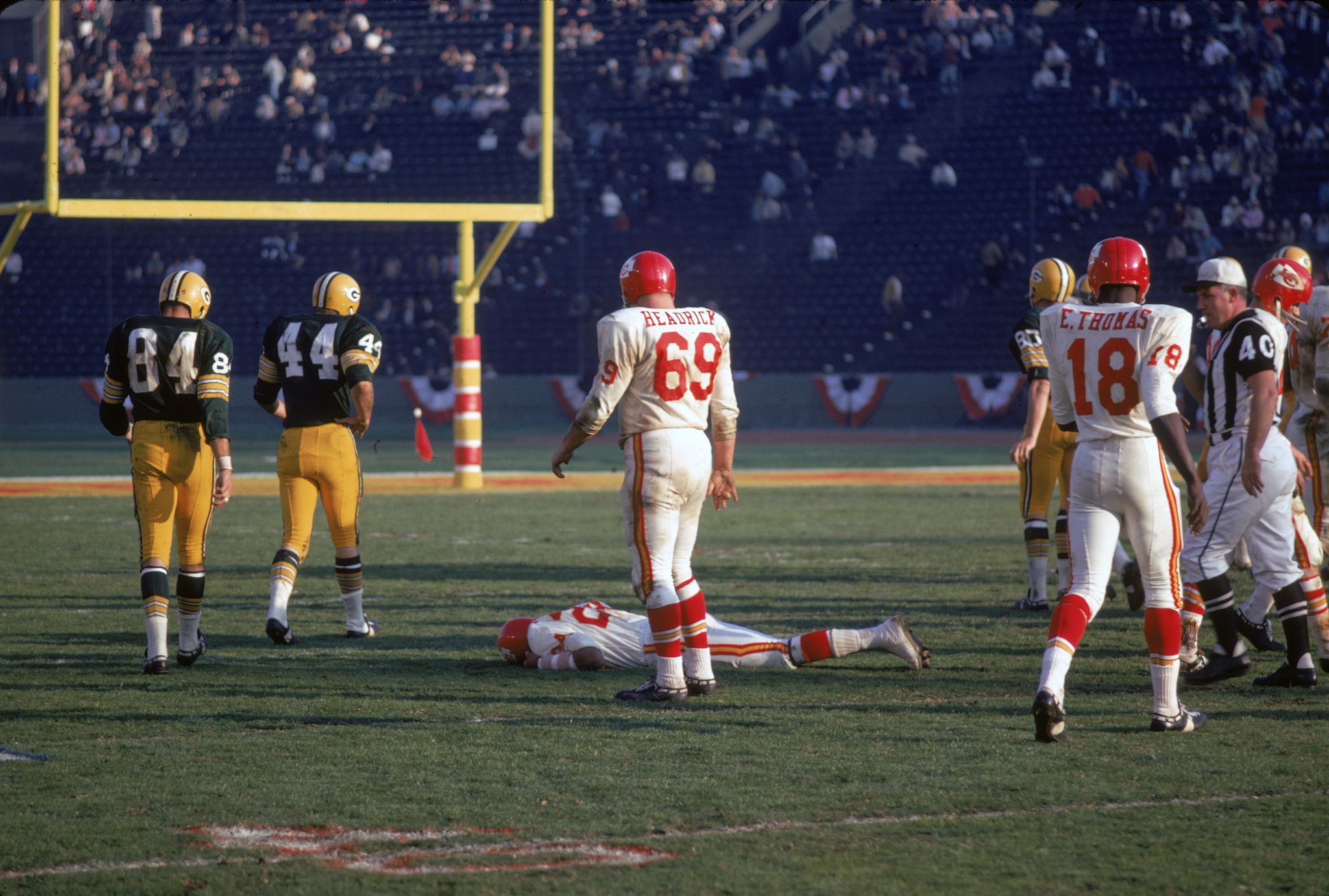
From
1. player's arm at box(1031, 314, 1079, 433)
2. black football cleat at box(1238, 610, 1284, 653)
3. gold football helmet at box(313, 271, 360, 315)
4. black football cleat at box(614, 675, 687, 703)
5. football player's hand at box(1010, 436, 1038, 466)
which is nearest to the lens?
player's arm at box(1031, 314, 1079, 433)

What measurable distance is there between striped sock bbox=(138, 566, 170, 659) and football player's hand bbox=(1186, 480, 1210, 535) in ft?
15.0

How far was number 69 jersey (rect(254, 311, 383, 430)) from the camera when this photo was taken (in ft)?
26.9

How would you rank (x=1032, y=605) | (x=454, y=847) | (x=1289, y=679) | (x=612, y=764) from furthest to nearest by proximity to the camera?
(x=1032, y=605), (x=1289, y=679), (x=612, y=764), (x=454, y=847)

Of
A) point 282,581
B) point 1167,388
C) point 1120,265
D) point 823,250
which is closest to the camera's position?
point 1167,388

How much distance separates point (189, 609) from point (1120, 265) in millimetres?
4563

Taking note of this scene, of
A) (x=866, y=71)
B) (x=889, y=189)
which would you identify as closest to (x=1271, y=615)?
(x=889, y=189)

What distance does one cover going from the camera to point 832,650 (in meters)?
7.11

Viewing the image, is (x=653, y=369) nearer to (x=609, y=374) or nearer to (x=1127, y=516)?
(x=609, y=374)

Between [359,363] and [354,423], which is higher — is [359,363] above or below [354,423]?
above

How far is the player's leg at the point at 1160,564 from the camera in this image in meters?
5.67

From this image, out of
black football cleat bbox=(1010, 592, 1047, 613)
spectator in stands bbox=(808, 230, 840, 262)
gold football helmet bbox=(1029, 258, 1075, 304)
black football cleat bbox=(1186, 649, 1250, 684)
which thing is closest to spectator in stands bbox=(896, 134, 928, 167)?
spectator in stands bbox=(808, 230, 840, 262)

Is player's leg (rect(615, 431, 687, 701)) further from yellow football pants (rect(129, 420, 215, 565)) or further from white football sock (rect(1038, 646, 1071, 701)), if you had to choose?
yellow football pants (rect(129, 420, 215, 565))

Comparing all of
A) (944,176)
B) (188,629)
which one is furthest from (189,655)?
(944,176)

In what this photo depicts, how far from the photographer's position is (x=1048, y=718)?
547 cm
